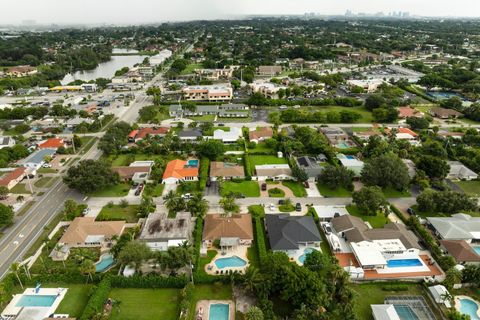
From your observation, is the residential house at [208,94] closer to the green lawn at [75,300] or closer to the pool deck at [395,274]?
the pool deck at [395,274]

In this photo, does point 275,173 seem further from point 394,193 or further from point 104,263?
point 104,263

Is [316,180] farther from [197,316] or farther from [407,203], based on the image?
[197,316]

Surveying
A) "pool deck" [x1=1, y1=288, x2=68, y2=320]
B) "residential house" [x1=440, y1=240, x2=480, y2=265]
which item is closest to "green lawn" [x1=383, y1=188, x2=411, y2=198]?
"residential house" [x1=440, y1=240, x2=480, y2=265]

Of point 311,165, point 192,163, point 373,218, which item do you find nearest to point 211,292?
point 373,218

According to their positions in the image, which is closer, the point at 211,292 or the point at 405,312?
the point at 405,312

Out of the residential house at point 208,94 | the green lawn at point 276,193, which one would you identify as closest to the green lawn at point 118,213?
the green lawn at point 276,193

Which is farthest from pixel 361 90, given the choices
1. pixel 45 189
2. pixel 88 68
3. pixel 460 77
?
pixel 88 68
